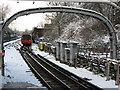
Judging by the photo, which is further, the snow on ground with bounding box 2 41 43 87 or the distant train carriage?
the distant train carriage

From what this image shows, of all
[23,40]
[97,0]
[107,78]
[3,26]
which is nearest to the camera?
[97,0]

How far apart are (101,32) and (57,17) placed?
63.1 feet

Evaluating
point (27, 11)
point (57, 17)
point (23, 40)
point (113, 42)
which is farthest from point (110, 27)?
point (57, 17)

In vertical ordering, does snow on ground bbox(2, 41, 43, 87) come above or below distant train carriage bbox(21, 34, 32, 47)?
below

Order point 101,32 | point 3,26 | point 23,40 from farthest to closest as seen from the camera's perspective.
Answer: point 23,40, point 101,32, point 3,26

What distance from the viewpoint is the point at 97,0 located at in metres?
14.3

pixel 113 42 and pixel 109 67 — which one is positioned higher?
pixel 113 42

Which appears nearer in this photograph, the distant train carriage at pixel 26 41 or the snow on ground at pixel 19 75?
the snow on ground at pixel 19 75

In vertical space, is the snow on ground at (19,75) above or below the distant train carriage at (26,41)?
below

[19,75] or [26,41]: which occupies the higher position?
[26,41]

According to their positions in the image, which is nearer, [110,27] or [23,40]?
[110,27]

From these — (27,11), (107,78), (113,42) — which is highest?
(27,11)

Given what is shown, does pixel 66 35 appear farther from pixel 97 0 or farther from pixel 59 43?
pixel 97 0

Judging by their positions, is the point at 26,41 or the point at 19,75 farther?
the point at 26,41
